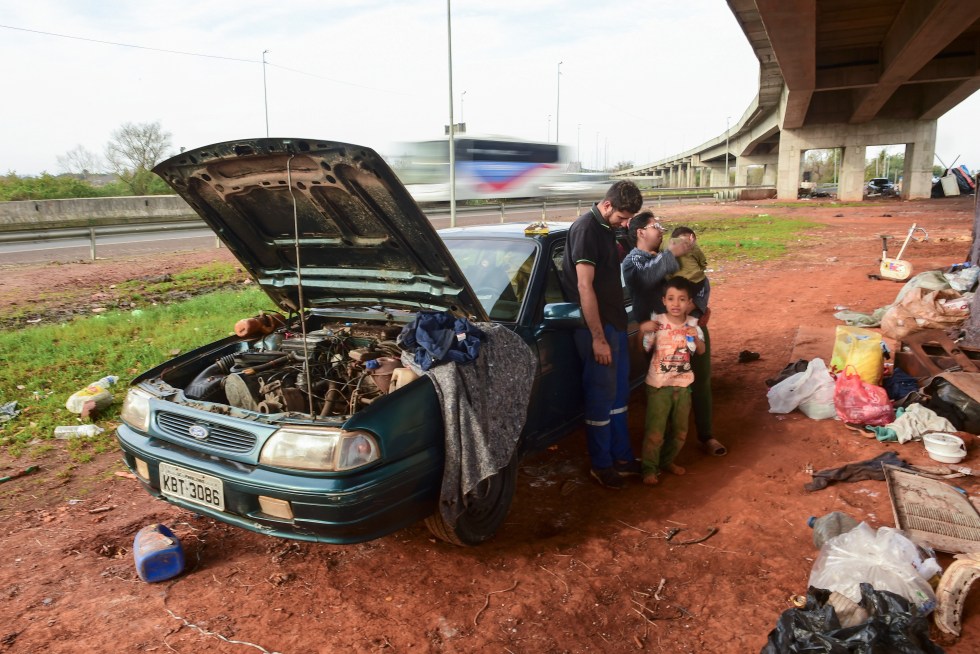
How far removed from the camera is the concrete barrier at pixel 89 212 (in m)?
19.4

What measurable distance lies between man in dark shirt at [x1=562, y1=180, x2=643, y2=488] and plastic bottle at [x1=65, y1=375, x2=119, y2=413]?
13.3 feet

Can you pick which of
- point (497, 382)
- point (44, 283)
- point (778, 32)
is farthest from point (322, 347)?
point (778, 32)

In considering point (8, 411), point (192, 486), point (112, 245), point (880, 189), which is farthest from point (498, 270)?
point (880, 189)

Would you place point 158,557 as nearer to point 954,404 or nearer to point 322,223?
point 322,223

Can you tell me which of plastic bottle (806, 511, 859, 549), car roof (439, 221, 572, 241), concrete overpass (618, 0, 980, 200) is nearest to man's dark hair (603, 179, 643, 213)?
car roof (439, 221, 572, 241)

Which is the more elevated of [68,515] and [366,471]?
[366,471]

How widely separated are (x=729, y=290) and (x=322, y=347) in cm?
848

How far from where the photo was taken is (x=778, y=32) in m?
16.5

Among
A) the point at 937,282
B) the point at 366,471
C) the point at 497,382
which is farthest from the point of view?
the point at 937,282

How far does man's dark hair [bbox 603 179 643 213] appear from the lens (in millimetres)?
3791

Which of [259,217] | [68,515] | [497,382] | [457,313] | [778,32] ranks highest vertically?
[778,32]

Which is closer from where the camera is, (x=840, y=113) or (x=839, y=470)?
(x=839, y=470)

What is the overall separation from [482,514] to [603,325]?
54.2 inches

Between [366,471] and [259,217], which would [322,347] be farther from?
[366,471]
